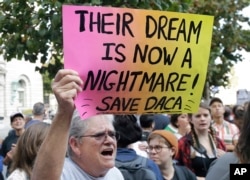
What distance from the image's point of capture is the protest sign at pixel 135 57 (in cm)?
249

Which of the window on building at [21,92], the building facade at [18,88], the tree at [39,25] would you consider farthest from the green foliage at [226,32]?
the window on building at [21,92]

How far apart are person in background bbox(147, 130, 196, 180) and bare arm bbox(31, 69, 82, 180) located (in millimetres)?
2072

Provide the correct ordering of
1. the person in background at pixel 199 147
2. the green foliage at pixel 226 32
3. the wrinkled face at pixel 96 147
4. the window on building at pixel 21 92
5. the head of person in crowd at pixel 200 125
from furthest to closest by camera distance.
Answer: the window on building at pixel 21 92 < the green foliage at pixel 226 32 < the head of person in crowd at pixel 200 125 < the person in background at pixel 199 147 < the wrinkled face at pixel 96 147

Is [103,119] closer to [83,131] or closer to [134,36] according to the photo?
[83,131]

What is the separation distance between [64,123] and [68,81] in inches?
6.8

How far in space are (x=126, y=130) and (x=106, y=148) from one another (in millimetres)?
1068

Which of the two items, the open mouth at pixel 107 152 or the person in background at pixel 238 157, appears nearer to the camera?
the person in background at pixel 238 157

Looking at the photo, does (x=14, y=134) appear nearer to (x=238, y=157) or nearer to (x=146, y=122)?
(x=146, y=122)

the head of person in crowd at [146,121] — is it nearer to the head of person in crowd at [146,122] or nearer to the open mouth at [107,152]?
the head of person in crowd at [146,122]

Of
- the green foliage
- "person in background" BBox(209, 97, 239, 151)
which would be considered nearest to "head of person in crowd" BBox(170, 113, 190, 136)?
"person in background" BBox(209, 97, 239, 151)

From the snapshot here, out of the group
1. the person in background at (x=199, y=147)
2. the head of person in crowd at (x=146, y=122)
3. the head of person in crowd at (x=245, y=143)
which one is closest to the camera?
the head of person in crowd at (x=245, y=143)

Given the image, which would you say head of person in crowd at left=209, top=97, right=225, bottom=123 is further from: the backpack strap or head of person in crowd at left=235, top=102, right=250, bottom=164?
head of person in crowd at left=235, top=102, right=250, bottom=164

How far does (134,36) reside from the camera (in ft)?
8.80

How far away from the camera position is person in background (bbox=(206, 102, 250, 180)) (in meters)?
2.43
